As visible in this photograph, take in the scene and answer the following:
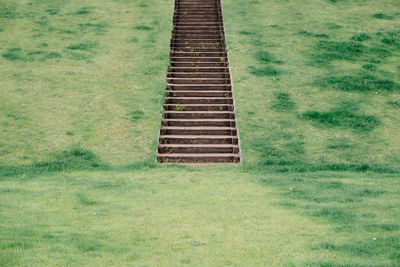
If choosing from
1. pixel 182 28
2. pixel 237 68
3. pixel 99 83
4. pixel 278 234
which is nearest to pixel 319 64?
pixel 237 68

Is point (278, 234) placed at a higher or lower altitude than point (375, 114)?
higher

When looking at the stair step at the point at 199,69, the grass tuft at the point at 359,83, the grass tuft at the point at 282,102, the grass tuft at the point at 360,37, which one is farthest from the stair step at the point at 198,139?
the grass tuft at the point at 360,37

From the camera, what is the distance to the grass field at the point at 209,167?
32.2ft

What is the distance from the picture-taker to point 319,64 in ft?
76.5

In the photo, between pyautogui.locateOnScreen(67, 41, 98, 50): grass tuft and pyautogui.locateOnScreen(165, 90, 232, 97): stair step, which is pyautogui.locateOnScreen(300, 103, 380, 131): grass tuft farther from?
pyautogui.locateOnScreen(67, 41, 98, 50): grass tuft

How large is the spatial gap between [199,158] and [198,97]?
175 inches

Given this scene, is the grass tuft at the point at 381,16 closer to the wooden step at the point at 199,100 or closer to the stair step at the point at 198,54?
the stair step at the point at 198,54

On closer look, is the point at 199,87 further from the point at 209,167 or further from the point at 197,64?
the point at 209,167

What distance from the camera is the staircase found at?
1800cm

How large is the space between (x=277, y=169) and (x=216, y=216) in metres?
5.38

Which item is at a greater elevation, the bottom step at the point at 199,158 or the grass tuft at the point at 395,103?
the grass tuft at the point at 395,103

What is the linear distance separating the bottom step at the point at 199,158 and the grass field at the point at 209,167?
45cm

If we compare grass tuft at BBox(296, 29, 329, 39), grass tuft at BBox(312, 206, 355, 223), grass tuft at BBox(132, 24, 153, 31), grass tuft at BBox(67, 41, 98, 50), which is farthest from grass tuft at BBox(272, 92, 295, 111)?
grass tuft at BBox(67, 41, 98, 50)

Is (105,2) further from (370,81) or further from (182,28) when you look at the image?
(370,81)
